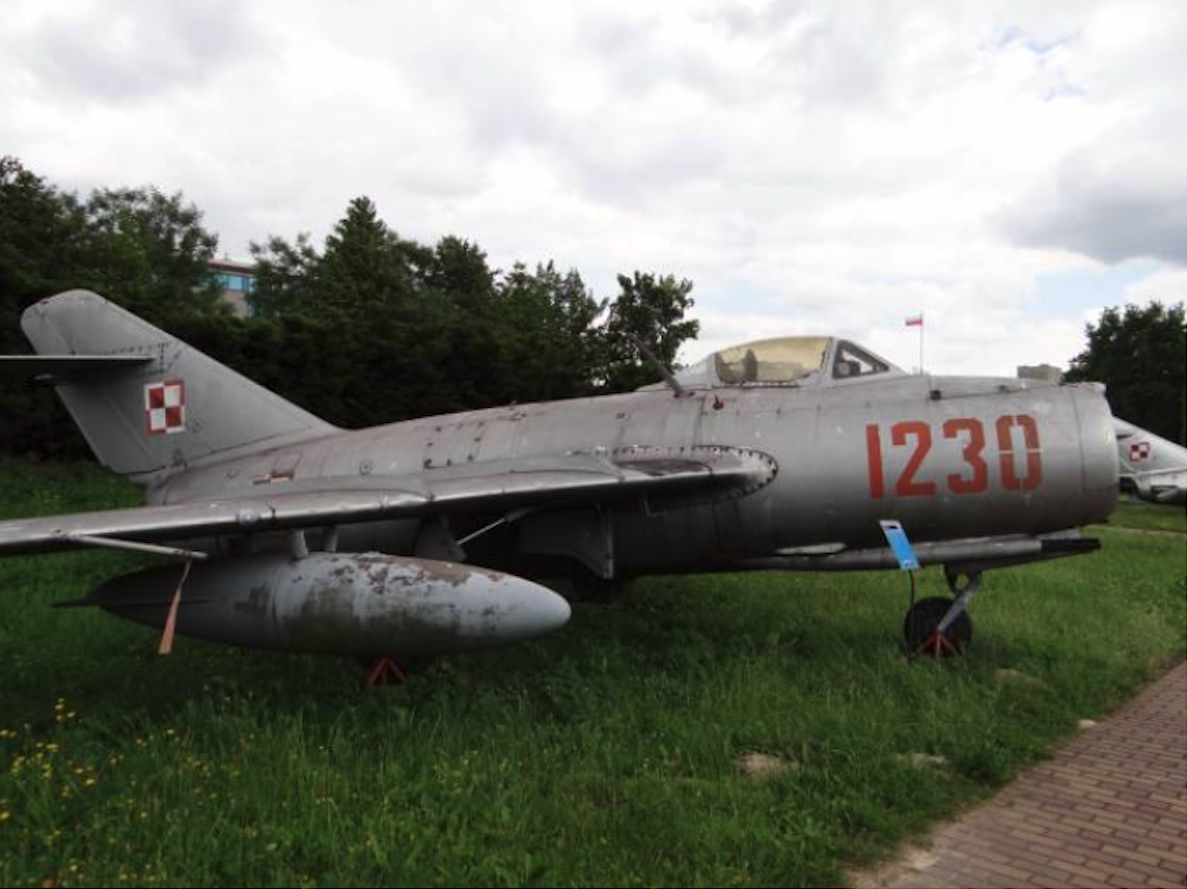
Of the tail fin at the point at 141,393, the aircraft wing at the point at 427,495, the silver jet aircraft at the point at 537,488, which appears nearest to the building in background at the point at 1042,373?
the silver jet aircraft at the point at 537,488

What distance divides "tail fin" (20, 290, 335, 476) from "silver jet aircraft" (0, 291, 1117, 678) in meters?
0.02

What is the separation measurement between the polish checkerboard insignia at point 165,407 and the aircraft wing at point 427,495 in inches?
104

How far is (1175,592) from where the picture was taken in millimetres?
10977

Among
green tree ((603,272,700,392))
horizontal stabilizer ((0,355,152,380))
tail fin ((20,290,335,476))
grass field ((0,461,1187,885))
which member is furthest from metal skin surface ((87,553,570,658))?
green tree ((603,272,700,392))

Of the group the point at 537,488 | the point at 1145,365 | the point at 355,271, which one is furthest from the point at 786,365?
the point at 1145,365

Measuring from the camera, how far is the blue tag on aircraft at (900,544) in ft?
19.1

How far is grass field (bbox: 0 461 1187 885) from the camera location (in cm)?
343

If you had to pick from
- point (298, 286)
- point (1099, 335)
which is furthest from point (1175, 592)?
point (1099, 335)

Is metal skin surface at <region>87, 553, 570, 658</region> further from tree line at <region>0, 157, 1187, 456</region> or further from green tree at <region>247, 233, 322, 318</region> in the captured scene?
green tree at <region>247, 233, 322, 318</region>

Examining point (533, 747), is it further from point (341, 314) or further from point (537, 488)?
point (341, 314)

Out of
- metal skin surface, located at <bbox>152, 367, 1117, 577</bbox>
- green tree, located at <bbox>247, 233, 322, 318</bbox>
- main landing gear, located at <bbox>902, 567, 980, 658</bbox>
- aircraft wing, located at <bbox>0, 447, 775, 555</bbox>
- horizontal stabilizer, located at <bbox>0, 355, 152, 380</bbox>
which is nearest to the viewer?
aircraft wing, located at <bbox>0, 447, 775, 555</bbox>

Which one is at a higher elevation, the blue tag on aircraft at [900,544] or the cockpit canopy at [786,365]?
the cockpit canopy at [786,365]

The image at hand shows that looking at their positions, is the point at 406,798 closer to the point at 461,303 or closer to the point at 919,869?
the point at 919,869

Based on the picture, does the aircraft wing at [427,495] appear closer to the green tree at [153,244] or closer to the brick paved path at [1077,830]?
the brick paved path at [1077,830]
